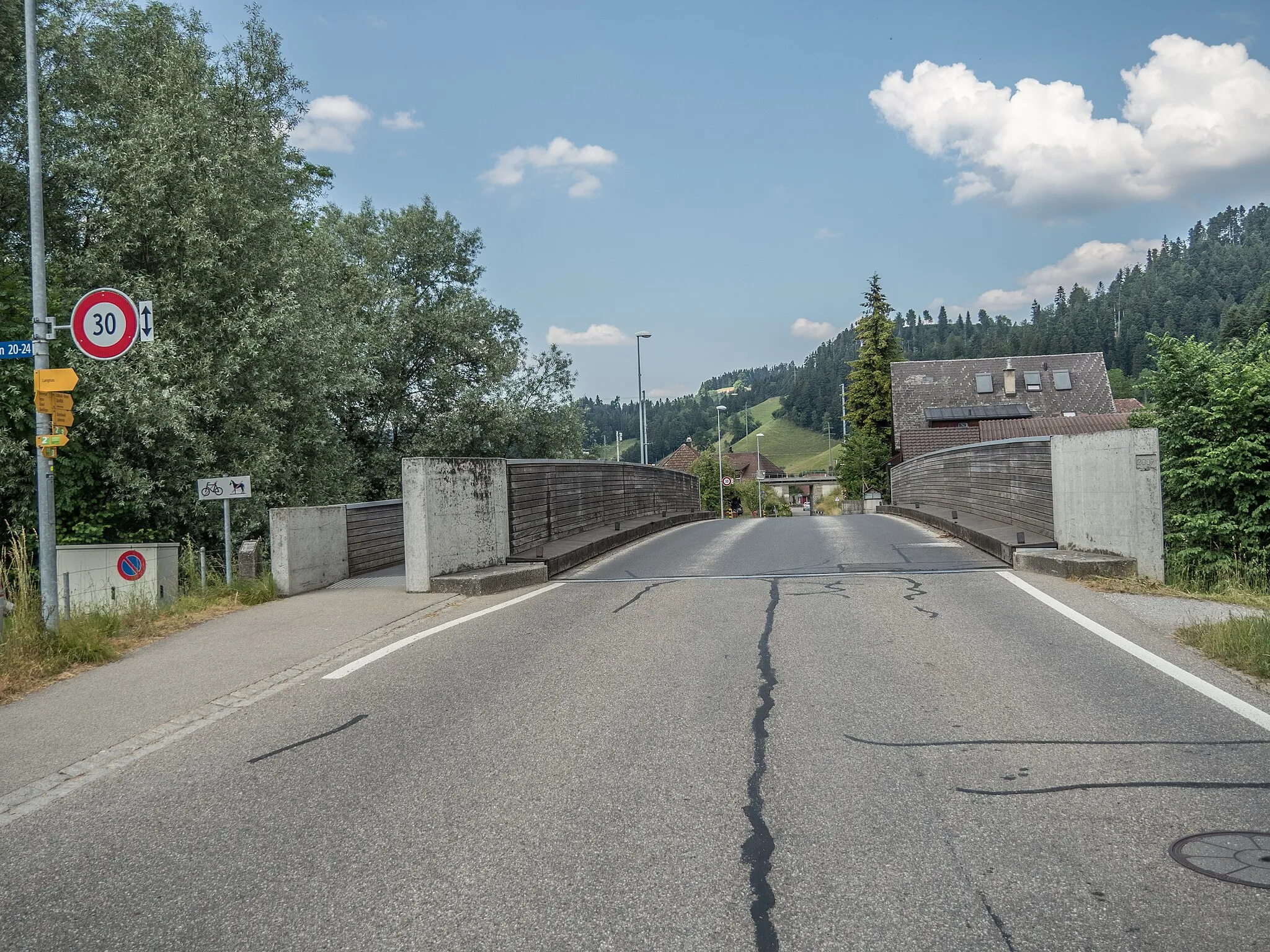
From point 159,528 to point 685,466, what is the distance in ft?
354

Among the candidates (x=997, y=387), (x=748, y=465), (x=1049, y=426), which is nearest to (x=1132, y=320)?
(x=748, y=465)

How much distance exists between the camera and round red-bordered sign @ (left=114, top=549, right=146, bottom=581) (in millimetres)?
12383

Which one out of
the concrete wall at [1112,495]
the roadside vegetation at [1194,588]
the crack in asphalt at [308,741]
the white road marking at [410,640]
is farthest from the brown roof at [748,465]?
the crack in asphalt at [308,741]

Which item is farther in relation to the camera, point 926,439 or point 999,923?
point 926,439

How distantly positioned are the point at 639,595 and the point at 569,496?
7.46 meters

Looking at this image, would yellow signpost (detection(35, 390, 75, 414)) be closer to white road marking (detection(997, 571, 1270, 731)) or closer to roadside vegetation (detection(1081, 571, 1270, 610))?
white road marking (detection(997, 571, 1270, 731))

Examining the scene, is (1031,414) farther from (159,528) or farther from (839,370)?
(839,370)

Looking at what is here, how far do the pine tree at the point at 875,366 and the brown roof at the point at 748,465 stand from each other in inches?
2596

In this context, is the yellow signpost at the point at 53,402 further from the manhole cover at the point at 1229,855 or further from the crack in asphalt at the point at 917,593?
the manhole cover at the point at 1229,855

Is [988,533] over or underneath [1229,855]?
over

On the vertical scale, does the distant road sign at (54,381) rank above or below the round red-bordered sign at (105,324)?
below

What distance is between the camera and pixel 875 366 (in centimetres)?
7450

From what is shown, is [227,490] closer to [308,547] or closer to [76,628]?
[308,547]

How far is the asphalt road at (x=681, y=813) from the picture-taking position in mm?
3295
